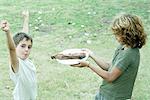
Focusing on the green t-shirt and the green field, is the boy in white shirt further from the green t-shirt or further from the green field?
the green field

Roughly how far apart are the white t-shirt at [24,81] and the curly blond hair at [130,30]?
2.60ft

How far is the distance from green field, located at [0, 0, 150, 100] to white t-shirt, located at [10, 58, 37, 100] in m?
1.36

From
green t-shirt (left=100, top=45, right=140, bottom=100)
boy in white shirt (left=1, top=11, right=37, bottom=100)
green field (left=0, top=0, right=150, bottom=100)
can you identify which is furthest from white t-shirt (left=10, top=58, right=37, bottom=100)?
green field (left=0, top=0, right=150, bottom=100)

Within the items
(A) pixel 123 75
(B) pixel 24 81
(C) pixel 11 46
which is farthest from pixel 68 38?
(C) pixel 11 46

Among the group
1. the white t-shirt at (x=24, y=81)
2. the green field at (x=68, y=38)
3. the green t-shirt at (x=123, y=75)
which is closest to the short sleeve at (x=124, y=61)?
the green t-shirt at (x=123, y=75)

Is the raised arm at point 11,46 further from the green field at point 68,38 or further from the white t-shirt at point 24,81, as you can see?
the green field at point 68,38

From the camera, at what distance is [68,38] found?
7180mm

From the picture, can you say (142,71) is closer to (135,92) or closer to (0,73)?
(135,92)

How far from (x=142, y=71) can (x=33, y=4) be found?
454 cm

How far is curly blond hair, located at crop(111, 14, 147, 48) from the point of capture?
316 centimetres

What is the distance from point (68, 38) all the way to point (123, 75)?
158 inches

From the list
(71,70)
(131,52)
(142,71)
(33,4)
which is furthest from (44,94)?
(33,4)

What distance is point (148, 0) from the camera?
9.73m

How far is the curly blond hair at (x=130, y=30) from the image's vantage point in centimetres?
316
